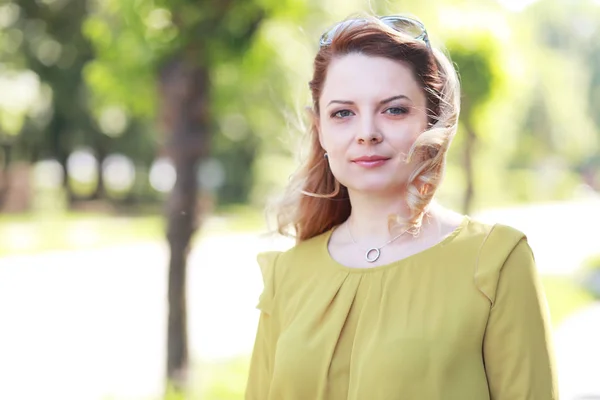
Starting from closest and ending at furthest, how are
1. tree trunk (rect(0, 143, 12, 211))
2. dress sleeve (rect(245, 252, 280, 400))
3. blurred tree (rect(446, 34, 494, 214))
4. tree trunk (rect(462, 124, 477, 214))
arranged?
dress sleeve (rect(245, 252, 280, 400)) < blurred tree (rect(446, 34, 494, 214)) < tree trunk (rect(462, 124, 477, 214)) < tree trunk (rect(0, 143, 12, 211))

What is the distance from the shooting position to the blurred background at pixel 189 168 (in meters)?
4.67

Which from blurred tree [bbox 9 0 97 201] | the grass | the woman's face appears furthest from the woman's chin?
blurred tree [bbox 9 0 97 201]

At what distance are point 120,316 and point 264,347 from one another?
7873mm

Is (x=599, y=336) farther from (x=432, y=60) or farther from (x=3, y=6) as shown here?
(x=3, y=6)

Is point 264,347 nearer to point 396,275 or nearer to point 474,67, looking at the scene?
point 396,275

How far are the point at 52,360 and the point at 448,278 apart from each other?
6.24 meters

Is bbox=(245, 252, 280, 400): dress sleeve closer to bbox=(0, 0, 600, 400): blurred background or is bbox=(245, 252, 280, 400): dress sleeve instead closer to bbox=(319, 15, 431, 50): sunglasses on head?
bbox=(0, 0, 600, 400): blurred background

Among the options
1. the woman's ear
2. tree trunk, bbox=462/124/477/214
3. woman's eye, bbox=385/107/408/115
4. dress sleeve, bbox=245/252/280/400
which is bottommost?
tree trunk, bbox=462/124/477/214

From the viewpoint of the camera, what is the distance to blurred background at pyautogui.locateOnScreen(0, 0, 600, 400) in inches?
184

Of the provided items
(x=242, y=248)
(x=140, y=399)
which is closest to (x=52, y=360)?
(x=140, y=399)

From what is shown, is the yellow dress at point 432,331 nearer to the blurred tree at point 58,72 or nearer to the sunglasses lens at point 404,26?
the sunglasses lens at point 404,26

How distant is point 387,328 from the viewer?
1711mm

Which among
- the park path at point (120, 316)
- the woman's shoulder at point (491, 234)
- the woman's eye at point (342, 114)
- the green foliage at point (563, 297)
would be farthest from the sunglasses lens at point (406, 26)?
the green foliage at point (563, 297)

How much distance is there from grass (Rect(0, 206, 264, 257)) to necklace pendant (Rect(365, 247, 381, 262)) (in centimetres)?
1575
